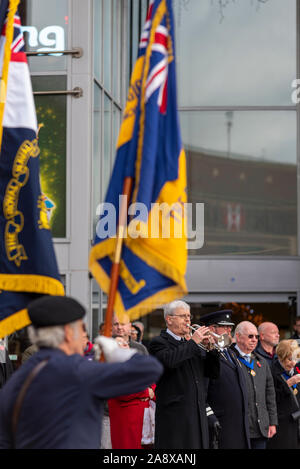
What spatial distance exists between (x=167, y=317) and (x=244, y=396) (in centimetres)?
143

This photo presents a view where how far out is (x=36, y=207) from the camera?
4.99m

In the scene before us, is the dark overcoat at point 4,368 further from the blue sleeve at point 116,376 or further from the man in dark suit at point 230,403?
the blue sleeve at point 116,376

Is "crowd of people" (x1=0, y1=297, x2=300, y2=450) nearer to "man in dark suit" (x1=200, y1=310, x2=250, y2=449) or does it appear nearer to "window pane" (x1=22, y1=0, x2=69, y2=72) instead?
"man in dark suit" (x1=200, y1=310, x2=250, y2=449)

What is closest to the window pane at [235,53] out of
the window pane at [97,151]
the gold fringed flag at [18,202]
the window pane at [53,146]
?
the window pane at [97,151]

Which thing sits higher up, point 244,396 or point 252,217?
point 252,217

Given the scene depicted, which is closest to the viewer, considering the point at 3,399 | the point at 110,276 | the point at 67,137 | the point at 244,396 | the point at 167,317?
the point at 3,399

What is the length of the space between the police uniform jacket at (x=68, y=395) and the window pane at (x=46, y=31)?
427 inches

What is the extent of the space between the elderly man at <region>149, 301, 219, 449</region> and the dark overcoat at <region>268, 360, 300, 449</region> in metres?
2.15

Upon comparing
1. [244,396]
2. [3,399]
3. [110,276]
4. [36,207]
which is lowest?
[244,396]

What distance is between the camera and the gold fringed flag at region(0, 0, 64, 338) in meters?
4.84

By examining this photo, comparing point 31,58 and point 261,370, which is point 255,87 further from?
point 261,370

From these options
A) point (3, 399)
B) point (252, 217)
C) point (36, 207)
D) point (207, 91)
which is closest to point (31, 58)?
point (207, 91)

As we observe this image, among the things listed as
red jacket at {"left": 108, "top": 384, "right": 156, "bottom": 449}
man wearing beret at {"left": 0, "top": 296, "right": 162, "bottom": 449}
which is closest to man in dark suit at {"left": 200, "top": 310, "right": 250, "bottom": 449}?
red jacket at {"left": 108, "top": 384, "right": 156, "bottom": 449}

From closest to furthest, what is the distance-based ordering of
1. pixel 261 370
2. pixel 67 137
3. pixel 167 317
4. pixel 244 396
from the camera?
pixel 167 317
pixel 244 396
pixel 261 370
pixel 67 137
